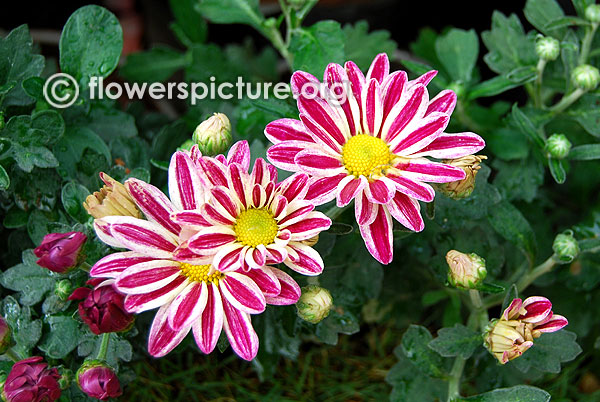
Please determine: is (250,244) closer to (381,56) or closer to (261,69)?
(381,56)

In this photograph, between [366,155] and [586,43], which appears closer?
[366,155]

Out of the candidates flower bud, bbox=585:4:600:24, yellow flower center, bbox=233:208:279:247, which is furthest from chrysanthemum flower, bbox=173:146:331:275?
flower bud, bbox=585:4:600:24

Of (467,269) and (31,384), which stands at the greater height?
(467,269)

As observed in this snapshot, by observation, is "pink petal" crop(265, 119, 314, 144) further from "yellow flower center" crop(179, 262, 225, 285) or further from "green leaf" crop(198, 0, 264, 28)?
"green leaf" crop(198, 0, 264, 28)

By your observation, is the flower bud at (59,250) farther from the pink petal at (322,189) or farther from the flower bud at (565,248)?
the flower bud at (565,248)

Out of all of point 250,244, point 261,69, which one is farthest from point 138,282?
point 261,69

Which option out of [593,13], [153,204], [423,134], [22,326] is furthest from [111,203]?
[593,13]

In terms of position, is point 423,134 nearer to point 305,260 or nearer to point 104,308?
point 305,260
